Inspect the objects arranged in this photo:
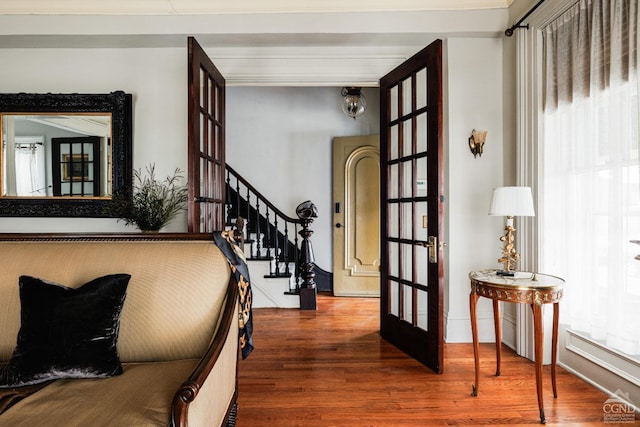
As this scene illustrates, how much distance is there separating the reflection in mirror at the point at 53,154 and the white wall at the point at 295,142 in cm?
230

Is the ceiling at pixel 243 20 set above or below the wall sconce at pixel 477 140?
above

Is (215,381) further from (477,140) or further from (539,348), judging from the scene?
(477,140)

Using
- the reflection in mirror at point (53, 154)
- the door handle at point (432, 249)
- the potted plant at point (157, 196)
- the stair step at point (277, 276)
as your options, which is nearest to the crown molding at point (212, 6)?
the reflection in mirror at point (53, 154)

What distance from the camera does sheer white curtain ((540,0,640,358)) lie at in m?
2.04

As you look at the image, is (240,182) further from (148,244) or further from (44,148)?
(148,244)

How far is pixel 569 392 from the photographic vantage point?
228 cm

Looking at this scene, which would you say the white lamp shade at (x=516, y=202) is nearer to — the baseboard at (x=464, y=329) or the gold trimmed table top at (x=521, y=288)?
the gold trimmed table top at (x=521, y=288)

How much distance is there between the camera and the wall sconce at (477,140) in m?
3.09

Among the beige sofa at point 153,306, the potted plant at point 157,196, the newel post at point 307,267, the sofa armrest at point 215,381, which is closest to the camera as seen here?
the sofa armrest at point 215,381

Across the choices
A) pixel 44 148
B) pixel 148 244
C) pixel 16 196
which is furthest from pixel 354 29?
pixel 16 196

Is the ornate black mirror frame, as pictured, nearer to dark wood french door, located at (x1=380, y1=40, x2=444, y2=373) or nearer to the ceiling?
the ceiling

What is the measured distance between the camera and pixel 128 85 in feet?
10.9

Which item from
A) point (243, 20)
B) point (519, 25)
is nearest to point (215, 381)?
point (243, 20)

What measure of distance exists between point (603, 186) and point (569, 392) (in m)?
1.26
